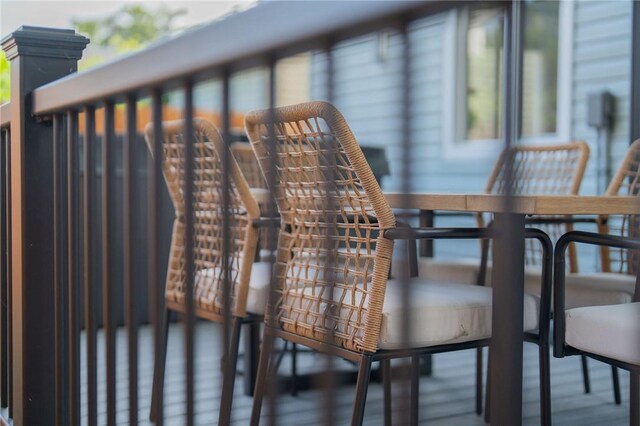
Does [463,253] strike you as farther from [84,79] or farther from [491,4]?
[491,4]

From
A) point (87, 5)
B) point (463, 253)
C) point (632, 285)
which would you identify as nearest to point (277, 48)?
point (632, 285)

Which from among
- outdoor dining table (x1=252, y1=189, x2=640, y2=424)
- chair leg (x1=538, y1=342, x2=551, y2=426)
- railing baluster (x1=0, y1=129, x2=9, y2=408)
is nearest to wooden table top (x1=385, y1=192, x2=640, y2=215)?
outdoor dining table (x1=252, y1=189, x2=640, y2=424)

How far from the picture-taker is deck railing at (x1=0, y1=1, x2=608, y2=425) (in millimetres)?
817

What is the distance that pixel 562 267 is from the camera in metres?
2.00

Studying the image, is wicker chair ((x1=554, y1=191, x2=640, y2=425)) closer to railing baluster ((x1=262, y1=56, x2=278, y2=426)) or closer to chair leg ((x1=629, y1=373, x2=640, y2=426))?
chair leg ((x1=629, y1=373, x2=640, y2=426))

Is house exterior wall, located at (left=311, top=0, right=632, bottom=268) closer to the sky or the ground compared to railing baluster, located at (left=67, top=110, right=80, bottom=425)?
closer to the sky

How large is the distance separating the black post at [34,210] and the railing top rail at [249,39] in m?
0.56

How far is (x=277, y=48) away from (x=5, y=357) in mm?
1887

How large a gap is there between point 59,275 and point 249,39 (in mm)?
1121

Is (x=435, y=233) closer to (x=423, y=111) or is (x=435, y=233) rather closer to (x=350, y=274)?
(x=350, y=274)

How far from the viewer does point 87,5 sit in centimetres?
1565

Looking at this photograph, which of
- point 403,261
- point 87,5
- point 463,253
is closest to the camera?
point 403,261

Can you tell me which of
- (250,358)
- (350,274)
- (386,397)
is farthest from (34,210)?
(250,358)

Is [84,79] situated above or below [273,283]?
above
